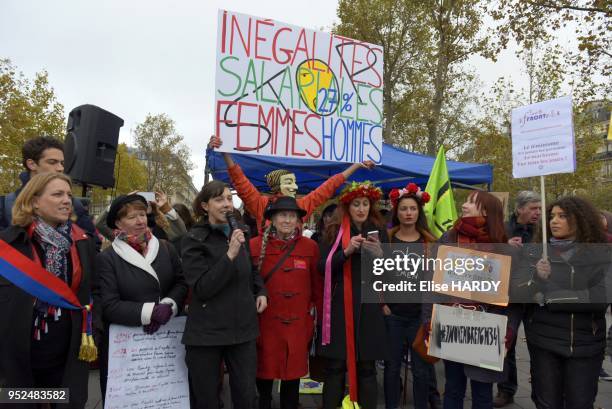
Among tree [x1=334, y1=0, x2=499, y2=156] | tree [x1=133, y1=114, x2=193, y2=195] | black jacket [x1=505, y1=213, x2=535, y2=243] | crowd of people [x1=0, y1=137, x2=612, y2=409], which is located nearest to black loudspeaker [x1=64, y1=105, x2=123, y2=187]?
crowd of people [x1=0, y1=137, x2=612, y2=409]

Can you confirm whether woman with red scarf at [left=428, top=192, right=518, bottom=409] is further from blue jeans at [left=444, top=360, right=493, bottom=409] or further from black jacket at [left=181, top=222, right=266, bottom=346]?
black jacket at [left=181, top=222, right=266, bottom=346]

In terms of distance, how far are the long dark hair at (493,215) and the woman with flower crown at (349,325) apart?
0.71 m

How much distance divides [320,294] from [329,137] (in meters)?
1.53

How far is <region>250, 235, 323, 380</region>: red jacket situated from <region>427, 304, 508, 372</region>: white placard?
0.85 m

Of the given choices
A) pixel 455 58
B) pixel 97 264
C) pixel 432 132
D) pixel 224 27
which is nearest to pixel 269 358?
pixel 97 264

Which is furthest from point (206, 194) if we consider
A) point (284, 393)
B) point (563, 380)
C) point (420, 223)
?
point (563, 380)

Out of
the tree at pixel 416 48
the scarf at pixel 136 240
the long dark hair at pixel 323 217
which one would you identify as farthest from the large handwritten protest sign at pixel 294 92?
the tree at pixel 416 48

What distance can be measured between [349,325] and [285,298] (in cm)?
47

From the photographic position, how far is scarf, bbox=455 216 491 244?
8.97ft

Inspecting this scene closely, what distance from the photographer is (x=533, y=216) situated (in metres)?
3.97

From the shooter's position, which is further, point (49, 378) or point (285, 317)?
point (285, 317)

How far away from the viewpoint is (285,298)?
2873 mm

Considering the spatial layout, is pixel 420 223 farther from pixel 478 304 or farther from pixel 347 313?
pixel 347 313

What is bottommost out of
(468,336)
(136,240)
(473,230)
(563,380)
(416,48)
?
(563,380)
